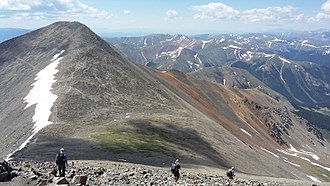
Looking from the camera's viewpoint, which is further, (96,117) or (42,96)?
(42,96)

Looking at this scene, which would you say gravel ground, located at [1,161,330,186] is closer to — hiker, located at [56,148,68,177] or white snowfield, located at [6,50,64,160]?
hiker, located at [56,148,68,177]

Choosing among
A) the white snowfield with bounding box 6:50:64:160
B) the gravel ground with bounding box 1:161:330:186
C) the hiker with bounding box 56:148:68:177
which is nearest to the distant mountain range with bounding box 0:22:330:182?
the white snowfield with bounding box 6:50:64:160

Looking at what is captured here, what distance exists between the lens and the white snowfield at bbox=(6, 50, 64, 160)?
71.7m

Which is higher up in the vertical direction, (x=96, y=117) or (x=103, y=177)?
(x=103, y=177)

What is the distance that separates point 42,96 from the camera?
9025cm

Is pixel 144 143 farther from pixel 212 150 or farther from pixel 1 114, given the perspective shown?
pixel 1 114

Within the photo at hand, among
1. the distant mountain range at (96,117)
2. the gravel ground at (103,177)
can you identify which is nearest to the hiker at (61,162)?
the gravel ground at (103,177)

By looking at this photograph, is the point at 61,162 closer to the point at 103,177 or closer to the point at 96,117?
the point at 103,177

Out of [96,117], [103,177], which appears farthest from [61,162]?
[96,117]

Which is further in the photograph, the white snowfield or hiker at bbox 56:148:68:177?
the white snowfield

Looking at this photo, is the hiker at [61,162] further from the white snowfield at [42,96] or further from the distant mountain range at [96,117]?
the white snowfield at [42,96]

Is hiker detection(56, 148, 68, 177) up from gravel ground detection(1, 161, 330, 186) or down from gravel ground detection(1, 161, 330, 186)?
up

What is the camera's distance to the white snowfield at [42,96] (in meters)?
71.7

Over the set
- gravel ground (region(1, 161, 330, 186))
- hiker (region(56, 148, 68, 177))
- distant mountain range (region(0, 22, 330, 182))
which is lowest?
distant mountain range (region(0, 22, 330, 182))
